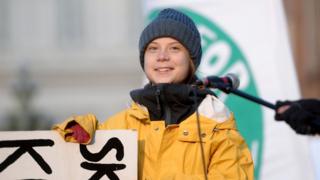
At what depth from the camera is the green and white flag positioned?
5141 mm

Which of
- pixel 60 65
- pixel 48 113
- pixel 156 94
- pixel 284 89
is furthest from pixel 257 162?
pixel 60 65

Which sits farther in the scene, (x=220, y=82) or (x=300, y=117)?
(x=220, y=82)

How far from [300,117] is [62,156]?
801 mm

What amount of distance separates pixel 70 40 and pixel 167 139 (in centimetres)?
1610

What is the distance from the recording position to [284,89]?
516 cm

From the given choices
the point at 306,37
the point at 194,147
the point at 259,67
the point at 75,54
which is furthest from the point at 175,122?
the point at 75,54

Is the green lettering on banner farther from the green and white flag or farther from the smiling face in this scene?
the smiling face

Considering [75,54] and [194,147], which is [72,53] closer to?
[75,54]

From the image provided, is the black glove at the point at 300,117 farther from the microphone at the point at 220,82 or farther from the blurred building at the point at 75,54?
the blurred building at the point at 75,54

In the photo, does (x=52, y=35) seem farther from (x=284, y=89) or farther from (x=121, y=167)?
(x=121, y=167)

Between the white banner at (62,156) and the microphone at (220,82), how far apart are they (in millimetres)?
296

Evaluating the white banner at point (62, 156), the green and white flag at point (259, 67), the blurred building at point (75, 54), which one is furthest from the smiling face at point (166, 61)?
the blurred building at point (75, 54)

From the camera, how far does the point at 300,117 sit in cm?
316

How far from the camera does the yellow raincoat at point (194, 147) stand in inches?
126
